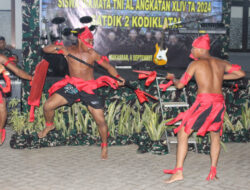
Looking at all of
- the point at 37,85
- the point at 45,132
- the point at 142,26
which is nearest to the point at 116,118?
the point at 45,132

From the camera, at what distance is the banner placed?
10.5m

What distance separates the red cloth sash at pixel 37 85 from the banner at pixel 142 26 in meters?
2.81

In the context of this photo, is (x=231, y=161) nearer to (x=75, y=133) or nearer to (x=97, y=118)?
(x=97, y=118)

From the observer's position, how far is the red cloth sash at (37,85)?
759cm

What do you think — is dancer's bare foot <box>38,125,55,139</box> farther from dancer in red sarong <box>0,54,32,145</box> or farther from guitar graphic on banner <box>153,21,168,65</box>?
guitar graphic on banner <box>153,21,168,65</box>

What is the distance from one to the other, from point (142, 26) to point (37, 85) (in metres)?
4.01

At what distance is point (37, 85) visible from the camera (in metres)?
7.68

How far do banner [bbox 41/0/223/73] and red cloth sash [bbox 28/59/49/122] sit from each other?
9.23 feet

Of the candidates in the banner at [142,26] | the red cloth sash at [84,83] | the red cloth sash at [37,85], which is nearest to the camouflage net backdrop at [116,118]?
the red cloth sash at [37,85]

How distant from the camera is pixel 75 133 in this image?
7.97m

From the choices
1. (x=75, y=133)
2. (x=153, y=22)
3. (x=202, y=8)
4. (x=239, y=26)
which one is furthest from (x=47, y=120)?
(x=239, y=26)

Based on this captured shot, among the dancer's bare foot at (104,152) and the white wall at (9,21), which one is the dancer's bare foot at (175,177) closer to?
the dancer's bare foot at (104,152)

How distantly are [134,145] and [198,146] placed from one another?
3.67 ft

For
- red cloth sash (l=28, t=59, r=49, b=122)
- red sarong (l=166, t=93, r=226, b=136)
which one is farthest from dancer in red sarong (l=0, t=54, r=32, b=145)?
red sarong (l=166, t=93, r=226, b=136)
